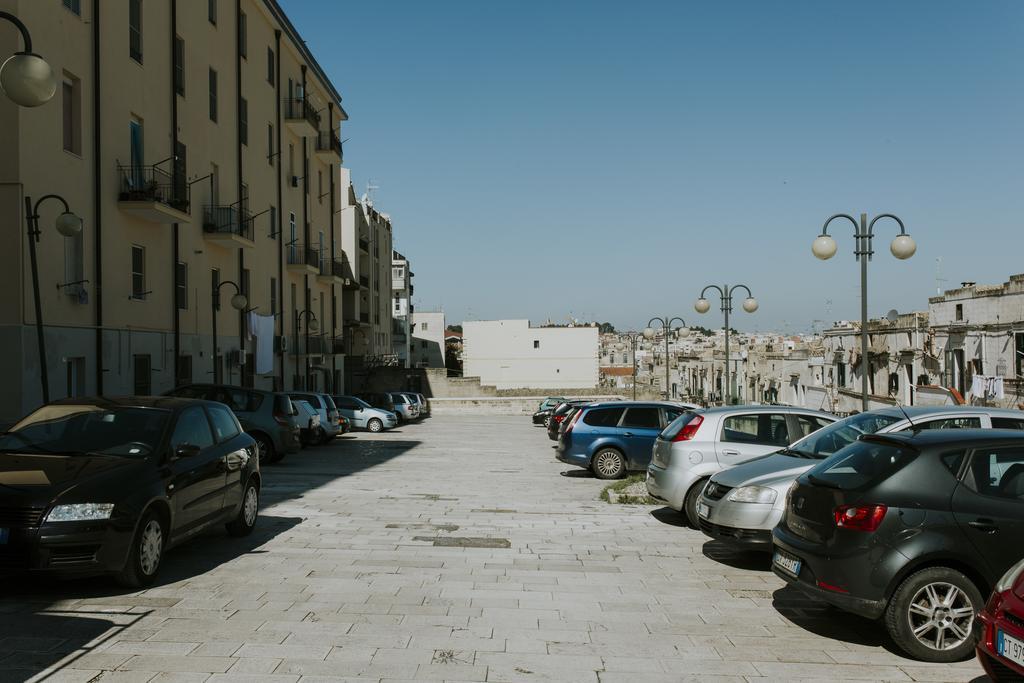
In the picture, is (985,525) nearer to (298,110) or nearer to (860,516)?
(860,516)

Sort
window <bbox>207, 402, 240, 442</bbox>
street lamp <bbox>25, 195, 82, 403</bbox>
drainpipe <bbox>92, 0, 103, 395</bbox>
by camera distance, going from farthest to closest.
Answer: drainpipe <bbox>92, 0, 103, 395</bbox> < street lamp <bbox>25, 195, 82, 403</bbox> < window <bbox>207, 402, 240, 442</bbox>

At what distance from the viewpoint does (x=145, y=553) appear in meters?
7.79

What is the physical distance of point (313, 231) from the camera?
43.8m

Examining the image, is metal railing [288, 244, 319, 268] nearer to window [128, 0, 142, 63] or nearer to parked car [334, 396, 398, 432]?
parked car [334, 396, 398, 432]

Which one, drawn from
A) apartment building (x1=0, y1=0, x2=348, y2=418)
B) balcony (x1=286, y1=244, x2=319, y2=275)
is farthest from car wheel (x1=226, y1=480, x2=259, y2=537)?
balcony (x1=286, y1=244, x2=319, y2=275)

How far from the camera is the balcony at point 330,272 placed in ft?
146

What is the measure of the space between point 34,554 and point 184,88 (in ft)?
74.4

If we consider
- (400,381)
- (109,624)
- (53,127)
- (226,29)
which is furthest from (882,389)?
(109,624)

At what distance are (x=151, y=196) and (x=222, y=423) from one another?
1389 centimetres

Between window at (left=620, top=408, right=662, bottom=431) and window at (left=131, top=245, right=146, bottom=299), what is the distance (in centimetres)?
1352

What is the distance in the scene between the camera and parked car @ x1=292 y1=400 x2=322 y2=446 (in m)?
24.6

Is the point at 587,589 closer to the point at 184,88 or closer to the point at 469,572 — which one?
the point at 469,572

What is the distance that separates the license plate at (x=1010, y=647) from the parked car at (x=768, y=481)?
3617mm

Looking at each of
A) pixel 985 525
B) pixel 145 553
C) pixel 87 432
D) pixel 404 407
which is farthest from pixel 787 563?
pixel 404 407
